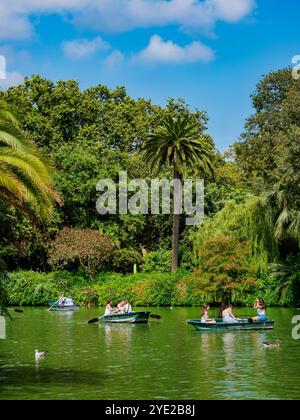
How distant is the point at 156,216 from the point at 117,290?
11.6m

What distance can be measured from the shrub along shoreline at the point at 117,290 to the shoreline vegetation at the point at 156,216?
0.09 m

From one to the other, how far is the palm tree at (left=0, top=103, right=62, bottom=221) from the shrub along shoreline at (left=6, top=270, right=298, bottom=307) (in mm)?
35751

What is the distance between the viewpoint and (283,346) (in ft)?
109

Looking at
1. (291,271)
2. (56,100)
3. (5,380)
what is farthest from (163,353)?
(56,100)

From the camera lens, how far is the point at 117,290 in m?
61.9

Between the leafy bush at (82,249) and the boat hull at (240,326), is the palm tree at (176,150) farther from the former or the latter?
the boat hull at (240,326)

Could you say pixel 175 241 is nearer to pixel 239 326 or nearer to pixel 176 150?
pixel 176 150

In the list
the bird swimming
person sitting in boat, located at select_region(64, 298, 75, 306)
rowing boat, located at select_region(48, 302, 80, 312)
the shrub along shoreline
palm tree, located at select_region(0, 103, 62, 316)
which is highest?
palm tree, located at select_region(0, 103, 62, 316)

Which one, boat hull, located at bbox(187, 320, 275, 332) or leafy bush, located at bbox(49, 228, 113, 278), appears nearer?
boat hull, located at bbox(187, 320, 275, 332)

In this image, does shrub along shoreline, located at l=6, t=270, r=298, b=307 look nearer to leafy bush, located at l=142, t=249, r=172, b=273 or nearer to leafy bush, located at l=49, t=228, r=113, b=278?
leafy bush, located at l=49, t=228, r=113, b=278

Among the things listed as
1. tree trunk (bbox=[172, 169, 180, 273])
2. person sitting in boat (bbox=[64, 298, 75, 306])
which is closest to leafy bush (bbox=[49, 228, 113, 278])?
tree trunk (bbox=[172, 169, 180, 273])

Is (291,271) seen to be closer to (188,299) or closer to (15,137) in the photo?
(188,299)

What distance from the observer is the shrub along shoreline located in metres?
57.7
